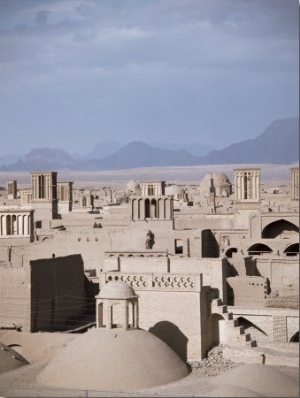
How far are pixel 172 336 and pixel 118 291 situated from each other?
1158 mm

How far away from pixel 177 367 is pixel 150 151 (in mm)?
9724

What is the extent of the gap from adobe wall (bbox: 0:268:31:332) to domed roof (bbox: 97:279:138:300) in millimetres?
2289

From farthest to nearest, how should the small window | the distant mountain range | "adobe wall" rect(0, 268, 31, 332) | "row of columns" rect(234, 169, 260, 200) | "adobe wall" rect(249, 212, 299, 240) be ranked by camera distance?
"row of columns" rect(234, 169, 260, 200) → "adobe wall" rect(249, 212, 299, 240) → the small window → "adobe wall" rect(0, 268, 31, 332) → the distant mountain range

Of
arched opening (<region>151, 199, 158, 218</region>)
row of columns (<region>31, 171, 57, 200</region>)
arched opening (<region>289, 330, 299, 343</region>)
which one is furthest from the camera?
row of columns (<region>31, 171, 57, 200</region>)

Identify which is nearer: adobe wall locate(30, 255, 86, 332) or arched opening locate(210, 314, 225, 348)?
arched opening locate(210, 314, 225, 348)

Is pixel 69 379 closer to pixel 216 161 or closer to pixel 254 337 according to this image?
pixel 254 337

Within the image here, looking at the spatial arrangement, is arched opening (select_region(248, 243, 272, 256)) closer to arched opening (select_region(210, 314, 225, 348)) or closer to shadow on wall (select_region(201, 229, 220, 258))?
shadow on wall (select_region(201, 229, 220, 258))

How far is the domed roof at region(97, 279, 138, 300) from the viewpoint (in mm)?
11055

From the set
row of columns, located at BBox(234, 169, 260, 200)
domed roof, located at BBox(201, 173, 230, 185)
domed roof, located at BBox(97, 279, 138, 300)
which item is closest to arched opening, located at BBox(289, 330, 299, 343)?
domed roof, located at BBox(97, 279, 138, 300)

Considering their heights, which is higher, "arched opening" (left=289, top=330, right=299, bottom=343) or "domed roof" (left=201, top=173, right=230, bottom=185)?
"domed roof" (left=201, top=173, right=230, bottom=185)

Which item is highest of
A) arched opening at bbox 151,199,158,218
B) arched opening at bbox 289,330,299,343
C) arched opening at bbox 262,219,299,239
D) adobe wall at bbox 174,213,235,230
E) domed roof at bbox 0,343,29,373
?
arched opening at bbox 151,199,158,218

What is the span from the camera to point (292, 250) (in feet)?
54.5

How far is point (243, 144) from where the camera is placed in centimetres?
1249

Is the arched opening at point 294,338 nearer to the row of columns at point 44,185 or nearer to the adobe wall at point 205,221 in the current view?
the adobe wall at point 205,221
